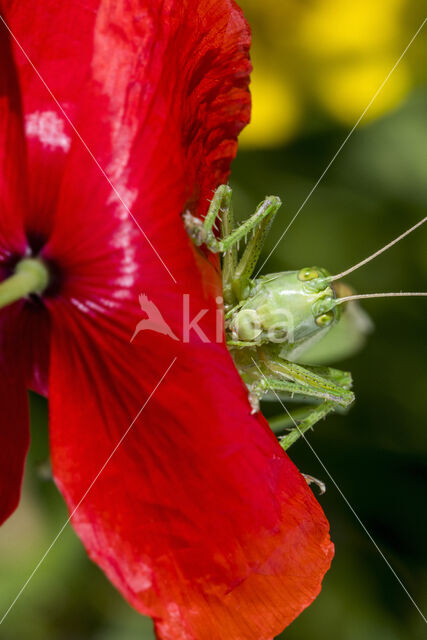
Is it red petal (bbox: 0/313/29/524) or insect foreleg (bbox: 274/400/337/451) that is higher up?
red petal (bbox: 0/313/29/524)

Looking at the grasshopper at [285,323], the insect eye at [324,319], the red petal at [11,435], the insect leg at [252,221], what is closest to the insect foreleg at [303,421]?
the grasshopper at [285,323]

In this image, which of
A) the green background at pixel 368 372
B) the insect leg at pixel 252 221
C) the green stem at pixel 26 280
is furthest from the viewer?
the green background at pixel 368 372

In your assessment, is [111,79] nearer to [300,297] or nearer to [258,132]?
[300,297]

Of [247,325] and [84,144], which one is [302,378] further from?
[84,144]

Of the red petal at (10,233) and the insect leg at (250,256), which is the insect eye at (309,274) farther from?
the red petal at (10,233)

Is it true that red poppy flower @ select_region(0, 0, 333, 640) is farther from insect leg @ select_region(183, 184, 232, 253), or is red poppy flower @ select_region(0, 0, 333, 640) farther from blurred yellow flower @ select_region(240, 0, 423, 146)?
blurred yellow flower @ select_region(240, 0, 423, 146)

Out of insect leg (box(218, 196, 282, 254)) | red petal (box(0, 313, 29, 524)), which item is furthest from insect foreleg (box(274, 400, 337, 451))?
red petal (box(0, 313, 29, 524))

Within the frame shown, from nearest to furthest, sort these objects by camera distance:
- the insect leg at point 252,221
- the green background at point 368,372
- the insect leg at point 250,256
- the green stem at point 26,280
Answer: the green stem at point 26,280
the insect leg at point 252,221
the insect leg at point 250,256
the green background at point 368,372
